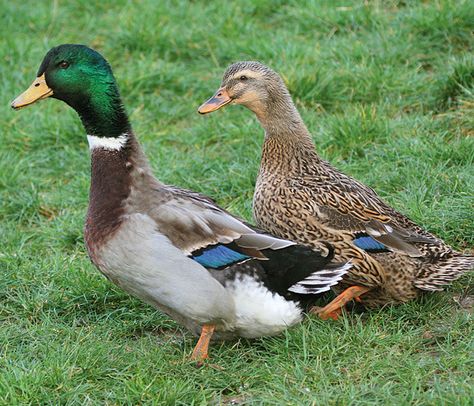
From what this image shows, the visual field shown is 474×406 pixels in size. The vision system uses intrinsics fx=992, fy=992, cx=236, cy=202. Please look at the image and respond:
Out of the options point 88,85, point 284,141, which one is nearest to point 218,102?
point 284,141

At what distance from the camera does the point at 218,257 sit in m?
4.70

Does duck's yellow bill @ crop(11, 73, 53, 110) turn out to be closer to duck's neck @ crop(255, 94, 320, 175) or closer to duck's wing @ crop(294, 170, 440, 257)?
duck's neck @ crop(255, 94, 320, 175)

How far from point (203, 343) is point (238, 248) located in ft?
1.58

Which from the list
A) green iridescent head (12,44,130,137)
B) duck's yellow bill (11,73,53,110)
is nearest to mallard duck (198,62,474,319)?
green iridescent head (12,44,130,137)

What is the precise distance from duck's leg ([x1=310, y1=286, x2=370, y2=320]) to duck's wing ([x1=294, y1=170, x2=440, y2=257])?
0.72 feet

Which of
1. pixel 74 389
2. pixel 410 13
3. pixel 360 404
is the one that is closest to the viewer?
pixel 360 404

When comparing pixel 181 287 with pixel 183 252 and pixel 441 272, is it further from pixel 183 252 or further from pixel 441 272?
pixel 441 272

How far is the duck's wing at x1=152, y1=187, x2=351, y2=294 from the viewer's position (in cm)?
470

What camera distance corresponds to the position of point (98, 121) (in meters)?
5.04

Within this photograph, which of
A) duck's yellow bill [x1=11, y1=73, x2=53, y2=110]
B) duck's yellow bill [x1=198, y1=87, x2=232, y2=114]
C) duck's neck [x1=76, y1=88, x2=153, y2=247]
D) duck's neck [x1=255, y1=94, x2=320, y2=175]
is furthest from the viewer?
duck's yellow bill [x1=198, y1=87, x2=232, y2=114]

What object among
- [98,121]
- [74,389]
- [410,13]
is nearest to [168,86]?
[410,13]

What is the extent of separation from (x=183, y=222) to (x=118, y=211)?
32cm

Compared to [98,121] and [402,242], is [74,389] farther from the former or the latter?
[402,242]

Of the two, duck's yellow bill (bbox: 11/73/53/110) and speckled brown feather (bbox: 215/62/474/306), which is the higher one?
duck's yellow bill (bbox: 11/73/53/110)
